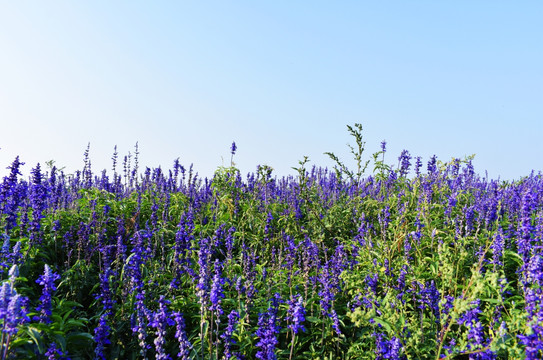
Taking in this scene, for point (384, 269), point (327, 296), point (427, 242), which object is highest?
point (427, 242)

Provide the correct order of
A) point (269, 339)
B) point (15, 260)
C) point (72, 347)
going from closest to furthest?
point (269, 339), point (72, 347), point (15, 260)

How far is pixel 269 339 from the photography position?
3.18 meters

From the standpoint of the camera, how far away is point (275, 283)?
5.07 metres

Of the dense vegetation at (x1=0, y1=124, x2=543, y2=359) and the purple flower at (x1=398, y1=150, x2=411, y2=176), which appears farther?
the purple flower at (x1=398, y1=150, x2=411, y2=176)

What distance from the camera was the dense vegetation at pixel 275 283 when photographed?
3.27m

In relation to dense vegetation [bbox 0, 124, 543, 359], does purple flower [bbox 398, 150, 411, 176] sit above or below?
above

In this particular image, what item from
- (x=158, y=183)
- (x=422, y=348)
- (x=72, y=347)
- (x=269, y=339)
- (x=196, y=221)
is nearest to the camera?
(x=269, y=339)

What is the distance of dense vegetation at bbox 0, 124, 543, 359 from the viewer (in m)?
3.27

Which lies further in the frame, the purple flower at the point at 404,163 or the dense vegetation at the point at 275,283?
the purple flower at the point at 404,163

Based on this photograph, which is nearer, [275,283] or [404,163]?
[275,283]

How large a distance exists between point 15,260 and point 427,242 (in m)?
5.59

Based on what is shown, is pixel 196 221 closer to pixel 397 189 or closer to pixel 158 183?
pixel 158 183

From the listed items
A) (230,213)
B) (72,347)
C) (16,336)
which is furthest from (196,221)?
(16,336)

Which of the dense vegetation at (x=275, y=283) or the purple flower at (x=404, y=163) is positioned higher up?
the purple flower at (x=404, y=163)
